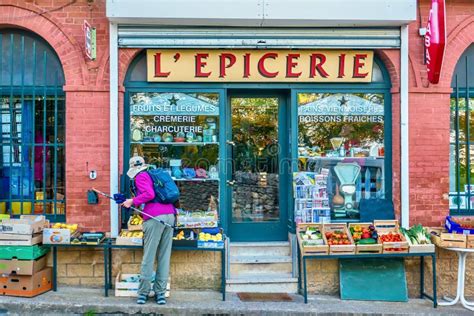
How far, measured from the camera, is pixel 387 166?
7934mm

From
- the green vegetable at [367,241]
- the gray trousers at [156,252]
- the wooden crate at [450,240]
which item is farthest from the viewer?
the green vegetable at [367,241]

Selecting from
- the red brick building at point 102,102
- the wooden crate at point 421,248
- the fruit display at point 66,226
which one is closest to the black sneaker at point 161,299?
the red brick building at point 102,102

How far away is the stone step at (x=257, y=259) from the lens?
7613 millimetres

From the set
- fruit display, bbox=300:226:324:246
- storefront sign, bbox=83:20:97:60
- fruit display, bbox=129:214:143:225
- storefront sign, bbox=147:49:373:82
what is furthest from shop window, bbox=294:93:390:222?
storefront sign, bbox=83:20:97:60

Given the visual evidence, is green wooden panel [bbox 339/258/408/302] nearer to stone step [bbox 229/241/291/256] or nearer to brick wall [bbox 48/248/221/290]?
stone step [bbox 229/241/291/256]

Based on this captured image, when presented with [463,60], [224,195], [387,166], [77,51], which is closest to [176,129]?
[224,195]

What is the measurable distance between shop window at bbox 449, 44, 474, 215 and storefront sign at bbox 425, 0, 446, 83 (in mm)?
915

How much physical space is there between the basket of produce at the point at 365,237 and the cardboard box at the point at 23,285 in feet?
14.3

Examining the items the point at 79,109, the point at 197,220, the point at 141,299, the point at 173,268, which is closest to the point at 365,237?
the point at 197,220

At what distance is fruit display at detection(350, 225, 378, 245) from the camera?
708 centimetres

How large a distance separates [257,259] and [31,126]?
13.0 ft

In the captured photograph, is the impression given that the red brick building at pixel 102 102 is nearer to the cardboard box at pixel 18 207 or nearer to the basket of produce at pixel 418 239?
the basket of produce at pixel 418 239

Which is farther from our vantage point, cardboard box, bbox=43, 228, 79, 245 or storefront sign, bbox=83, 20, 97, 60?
storefront sign, bbox=83, 20, 97, 60

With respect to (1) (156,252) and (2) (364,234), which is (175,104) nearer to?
(1) (156,252)
